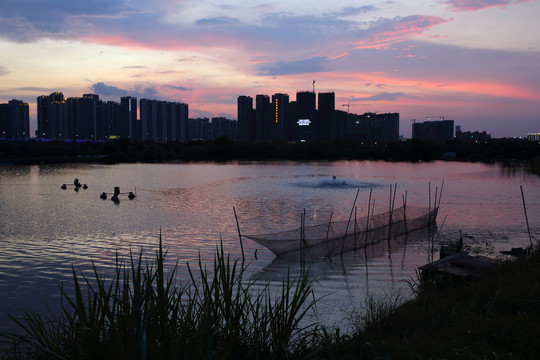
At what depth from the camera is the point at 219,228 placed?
18.1 m

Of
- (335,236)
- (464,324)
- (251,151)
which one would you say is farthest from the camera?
(251,151)

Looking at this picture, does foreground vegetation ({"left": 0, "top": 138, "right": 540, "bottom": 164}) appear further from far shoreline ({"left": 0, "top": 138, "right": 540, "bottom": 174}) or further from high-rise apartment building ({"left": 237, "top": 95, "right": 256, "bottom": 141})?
high-rise apartment building ({"left": 237, "top": 95, "right": 256, "bottom": 141})

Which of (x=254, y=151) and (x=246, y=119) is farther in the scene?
(x=246, y=119)

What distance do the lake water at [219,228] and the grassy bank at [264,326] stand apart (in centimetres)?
64

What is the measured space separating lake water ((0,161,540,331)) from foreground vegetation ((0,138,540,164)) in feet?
156

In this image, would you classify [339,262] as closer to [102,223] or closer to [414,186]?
[102,223]

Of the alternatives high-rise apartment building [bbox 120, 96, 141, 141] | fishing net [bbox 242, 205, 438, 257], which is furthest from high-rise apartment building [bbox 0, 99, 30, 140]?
fishing net [bbox 242, 205, 438, 257]

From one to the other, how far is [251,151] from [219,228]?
259 ft

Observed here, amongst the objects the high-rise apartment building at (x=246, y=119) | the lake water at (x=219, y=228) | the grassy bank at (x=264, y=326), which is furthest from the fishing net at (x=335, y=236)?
the high-rise apartment building at (x=246, y=119)

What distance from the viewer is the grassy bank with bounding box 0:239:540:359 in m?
3.18

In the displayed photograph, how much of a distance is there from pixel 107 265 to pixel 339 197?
19719 millimetres

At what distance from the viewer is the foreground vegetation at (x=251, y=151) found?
3211 inches

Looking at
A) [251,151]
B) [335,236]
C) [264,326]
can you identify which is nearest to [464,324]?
[264,326]

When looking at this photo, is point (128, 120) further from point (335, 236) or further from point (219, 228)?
point (335, 236)
